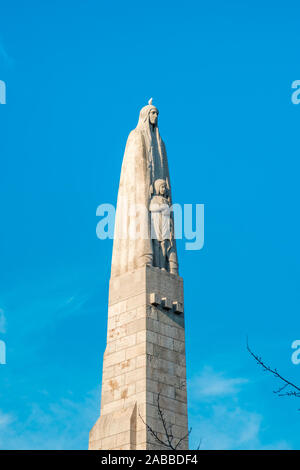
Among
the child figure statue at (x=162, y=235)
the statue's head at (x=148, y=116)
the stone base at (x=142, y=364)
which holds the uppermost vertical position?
the statue's head at (x=148, y=116)

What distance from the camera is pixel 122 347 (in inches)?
932

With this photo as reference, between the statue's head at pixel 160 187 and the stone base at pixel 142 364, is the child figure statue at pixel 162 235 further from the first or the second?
the stone base at pixel 142 364

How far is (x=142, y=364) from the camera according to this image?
22641 mm

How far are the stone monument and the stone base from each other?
0.10ft

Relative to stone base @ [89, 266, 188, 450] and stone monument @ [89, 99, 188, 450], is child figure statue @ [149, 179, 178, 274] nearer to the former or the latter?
stone monument @ [89, 99, 188, 450]

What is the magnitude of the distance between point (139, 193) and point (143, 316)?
4715 millimetres

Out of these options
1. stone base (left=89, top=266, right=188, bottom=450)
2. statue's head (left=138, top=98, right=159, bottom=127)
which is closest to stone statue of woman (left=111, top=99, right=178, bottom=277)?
statue's head (left=138, top=98, right=159, bottom=127)

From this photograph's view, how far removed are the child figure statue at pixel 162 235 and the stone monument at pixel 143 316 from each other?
34 mm

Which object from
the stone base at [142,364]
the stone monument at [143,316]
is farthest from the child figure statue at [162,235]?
the stone base at [142,364]

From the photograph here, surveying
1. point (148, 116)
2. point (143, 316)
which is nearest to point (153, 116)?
point (148, 116)

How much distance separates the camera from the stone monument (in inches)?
880

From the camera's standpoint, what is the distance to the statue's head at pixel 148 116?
27611 millimetres
